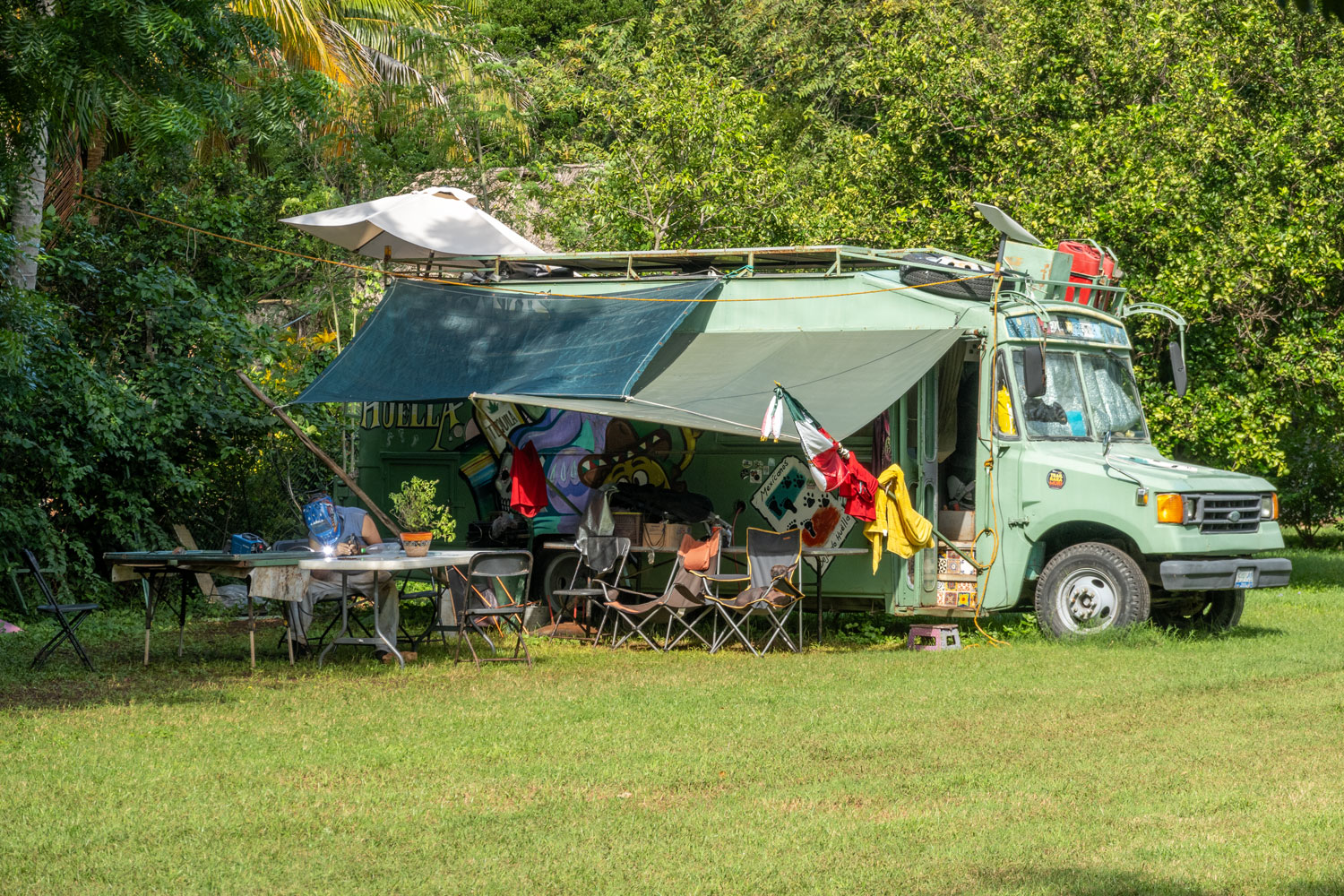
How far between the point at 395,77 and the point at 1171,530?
607 inches

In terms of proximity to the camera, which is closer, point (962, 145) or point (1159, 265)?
point (1159, 265)

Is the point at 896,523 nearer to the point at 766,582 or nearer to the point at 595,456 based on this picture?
the point at 766,582

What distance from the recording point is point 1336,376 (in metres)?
15.3

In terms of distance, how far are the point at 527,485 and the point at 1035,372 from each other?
404 centimetres

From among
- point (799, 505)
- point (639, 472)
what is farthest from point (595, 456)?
point (799, 505)

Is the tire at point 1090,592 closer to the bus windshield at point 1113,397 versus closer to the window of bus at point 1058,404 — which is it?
the window of bus at point 1058,404

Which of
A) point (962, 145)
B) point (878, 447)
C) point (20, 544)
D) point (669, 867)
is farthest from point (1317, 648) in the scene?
point (20, 544)

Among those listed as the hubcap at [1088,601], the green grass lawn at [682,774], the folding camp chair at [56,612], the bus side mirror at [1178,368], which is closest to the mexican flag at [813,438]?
the green grass lawn at [682,774]

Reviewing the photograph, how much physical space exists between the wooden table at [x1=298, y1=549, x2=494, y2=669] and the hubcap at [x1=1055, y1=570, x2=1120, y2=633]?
438 centimetres

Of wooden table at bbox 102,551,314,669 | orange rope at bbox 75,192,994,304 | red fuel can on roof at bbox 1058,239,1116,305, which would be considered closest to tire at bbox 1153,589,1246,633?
red fuel can on roof at bbox 1058,239,1116,305

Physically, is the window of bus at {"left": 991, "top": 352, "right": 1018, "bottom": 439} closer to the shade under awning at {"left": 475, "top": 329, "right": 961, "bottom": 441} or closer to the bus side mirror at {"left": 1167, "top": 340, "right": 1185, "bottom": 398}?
the shade under awning at {"left": 475, "top": 329, "right": 961, "bottom": 441}

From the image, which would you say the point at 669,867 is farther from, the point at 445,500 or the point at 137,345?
the point at 137,345

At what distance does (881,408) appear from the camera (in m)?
10.0

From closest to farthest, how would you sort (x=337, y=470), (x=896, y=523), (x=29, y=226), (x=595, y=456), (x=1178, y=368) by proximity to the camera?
1. (x=896, y=523)
2. (x=1178, y=368)
3. (x=595, y=456)
4. (x=337, y=470)
5. (x=29, y=226)
